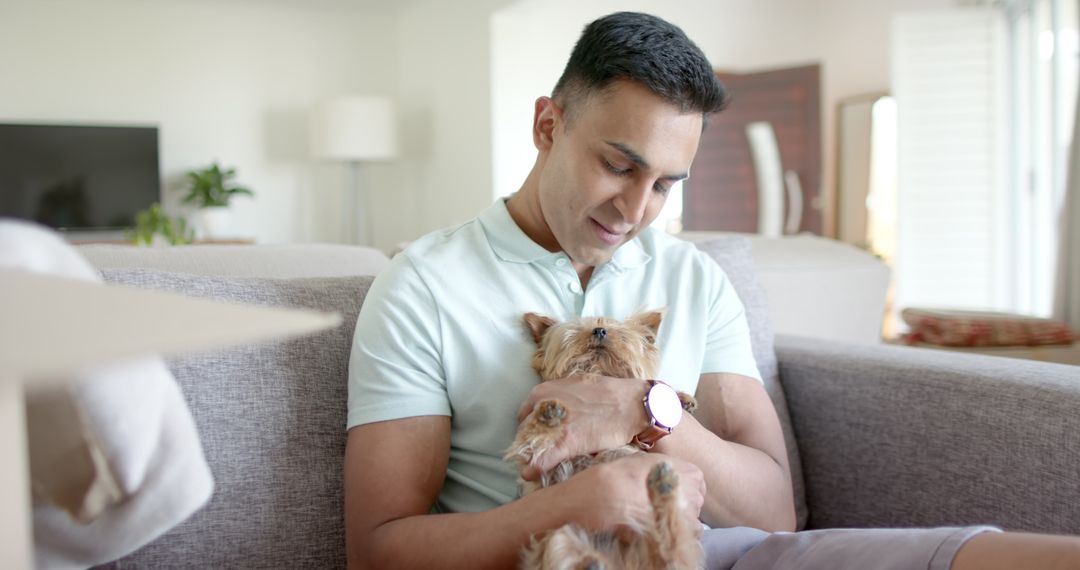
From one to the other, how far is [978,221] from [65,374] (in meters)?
6.33

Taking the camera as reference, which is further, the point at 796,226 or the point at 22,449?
the point at 796,226

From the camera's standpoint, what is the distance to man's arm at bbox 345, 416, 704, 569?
3.43 feet

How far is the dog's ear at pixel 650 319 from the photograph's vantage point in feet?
4.13

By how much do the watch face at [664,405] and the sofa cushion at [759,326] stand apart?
517mm

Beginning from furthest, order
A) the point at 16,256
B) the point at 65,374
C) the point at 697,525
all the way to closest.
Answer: the point at 697,525 < the point at 16,256 < the point at 65,374

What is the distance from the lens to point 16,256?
686 millimetres

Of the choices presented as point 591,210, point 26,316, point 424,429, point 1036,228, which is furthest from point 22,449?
point 1036,228

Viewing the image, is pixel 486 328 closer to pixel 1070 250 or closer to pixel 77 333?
pixel 77 333

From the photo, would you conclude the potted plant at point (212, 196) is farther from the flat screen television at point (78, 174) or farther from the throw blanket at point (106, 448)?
the throw blanket at point (106, 448)

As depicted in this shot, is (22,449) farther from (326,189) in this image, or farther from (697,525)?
(326,189)

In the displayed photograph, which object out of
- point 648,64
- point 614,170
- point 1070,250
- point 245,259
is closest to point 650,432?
point 614,170

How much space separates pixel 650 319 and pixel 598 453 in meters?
0.21

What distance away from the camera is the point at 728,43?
771 centimetres

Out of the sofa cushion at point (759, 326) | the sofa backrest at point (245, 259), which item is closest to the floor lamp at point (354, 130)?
the sofa backrest at point (245, 259)
